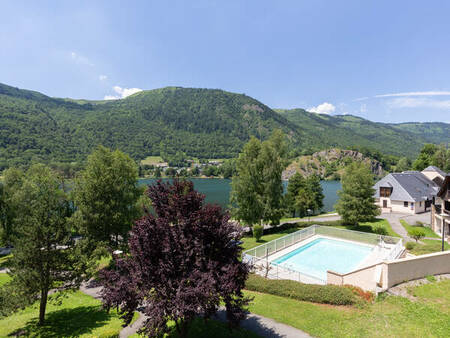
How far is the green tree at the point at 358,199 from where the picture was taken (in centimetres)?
3209

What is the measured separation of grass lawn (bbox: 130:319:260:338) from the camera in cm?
1095

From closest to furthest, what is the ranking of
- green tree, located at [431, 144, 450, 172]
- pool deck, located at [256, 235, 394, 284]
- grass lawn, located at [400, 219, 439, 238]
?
1. pool deck, located at [256, 235, 394, 284]
2. grass lawn, located at [400, 219, 439, 238]
3. green tree, located at [431, 144, 450, 172]

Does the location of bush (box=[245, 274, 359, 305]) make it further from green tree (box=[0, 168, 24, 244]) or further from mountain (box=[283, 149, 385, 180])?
mountain (box=[283, 149, 385, 180])

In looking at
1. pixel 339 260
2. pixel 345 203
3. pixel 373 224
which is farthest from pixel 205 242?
pixel 373 224

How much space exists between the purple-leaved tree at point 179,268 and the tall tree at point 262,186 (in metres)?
23.7

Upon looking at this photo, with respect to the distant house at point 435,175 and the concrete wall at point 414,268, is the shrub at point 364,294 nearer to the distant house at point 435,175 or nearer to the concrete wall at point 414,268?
the concrete wall at point 414,268

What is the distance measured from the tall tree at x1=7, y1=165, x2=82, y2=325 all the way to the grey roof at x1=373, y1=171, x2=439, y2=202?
50832mm

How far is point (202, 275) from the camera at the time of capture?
7.76 m

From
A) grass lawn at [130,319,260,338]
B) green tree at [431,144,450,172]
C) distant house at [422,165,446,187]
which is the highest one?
green tree at [431,144,450,172]

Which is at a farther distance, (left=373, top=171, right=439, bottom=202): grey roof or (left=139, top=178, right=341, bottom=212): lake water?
(left=139, top=178, right=341, bottom=212): lake water

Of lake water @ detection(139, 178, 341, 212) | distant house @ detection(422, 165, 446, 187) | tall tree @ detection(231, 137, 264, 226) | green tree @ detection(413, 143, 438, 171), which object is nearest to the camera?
tall tree @ detection(231, 137, 264, 226)

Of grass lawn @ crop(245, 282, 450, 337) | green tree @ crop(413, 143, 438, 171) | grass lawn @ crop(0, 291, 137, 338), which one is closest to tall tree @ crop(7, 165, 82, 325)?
grass lawn @ crop(0, 291, 137, 338)

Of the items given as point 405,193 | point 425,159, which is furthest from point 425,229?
point 425,159

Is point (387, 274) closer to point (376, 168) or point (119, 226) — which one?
point (119, 226)
